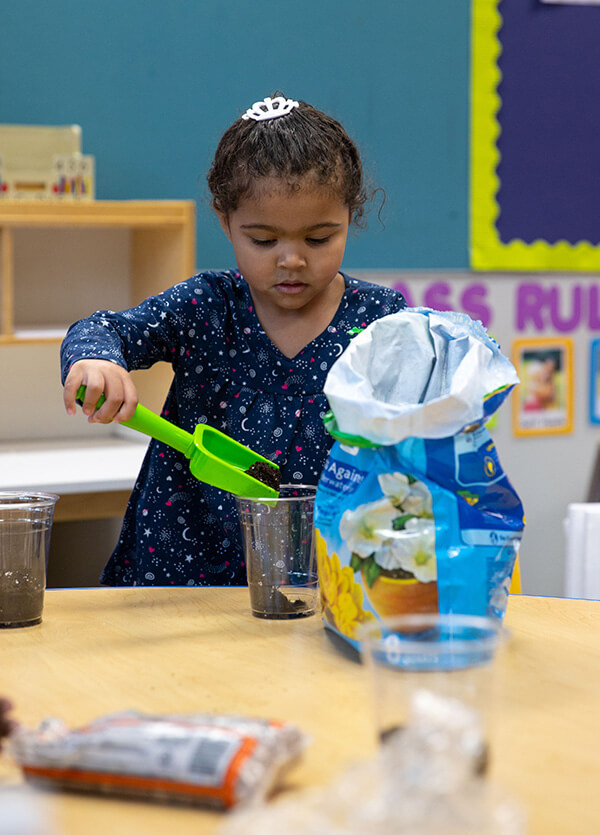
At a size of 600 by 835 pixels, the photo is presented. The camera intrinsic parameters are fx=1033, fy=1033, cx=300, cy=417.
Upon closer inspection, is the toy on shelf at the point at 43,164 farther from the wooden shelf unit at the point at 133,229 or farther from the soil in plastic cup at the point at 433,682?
the soil in plastic cup at the point at 433,682

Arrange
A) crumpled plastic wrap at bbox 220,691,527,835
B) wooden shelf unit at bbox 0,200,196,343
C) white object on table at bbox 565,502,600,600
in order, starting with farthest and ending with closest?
wooden shelf unit at bbox 0,200,196,343 → white object on table at bbox 565,502,600,600 → crumpled plastic wrap at bbox 220,691,527,835

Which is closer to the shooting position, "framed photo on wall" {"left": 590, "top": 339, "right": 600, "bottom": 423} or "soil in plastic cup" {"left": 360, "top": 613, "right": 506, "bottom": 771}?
"soil in plastic cup" {"left": 360, "top": 613, "right": 506, "bottom": 771}

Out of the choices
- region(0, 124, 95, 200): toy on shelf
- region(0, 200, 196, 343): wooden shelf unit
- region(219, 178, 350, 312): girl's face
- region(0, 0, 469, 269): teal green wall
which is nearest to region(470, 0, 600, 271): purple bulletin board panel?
region(0, 0, 469, 269): teal green wall

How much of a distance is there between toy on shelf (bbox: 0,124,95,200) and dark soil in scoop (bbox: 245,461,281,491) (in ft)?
4.35

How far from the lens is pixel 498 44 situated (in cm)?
266

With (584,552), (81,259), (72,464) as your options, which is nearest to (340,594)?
(584,552)

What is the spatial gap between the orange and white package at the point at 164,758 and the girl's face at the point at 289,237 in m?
0.65

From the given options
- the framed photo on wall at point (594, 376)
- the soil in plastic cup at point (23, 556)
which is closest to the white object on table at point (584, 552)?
the soil in plastic cup at point (23, 556)

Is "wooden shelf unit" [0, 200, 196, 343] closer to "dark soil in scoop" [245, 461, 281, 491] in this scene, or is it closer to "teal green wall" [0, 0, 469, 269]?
"teal green wall" [0, 0, 469, 269]

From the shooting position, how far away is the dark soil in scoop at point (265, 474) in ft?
3.20

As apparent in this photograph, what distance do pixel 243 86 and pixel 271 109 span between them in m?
1.25

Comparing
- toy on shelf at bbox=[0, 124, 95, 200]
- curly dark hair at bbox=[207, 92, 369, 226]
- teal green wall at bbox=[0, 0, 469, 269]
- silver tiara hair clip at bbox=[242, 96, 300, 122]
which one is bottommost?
curly dark hair at bbox=[207, 92, 369, 226]

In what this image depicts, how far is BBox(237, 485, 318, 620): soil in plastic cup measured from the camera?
92 centimetres

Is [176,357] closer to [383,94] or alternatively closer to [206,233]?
[206,233]
